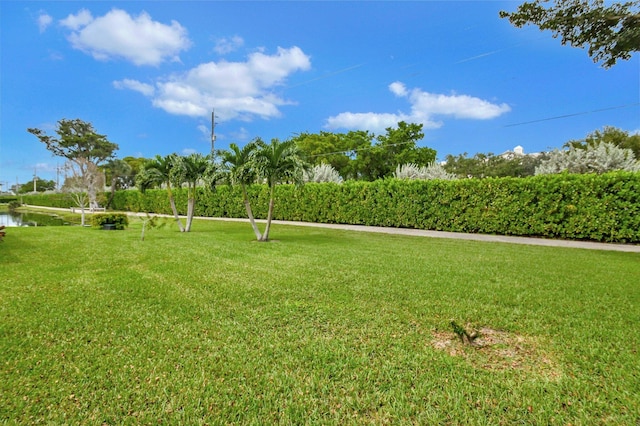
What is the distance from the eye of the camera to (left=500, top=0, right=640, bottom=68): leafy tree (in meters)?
5.77

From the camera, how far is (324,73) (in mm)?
23484

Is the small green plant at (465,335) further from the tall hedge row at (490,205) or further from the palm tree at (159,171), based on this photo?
the palm tree at (159,171)

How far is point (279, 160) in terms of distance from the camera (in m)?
9.45

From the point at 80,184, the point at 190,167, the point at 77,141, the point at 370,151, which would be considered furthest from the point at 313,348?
the point at 77,141

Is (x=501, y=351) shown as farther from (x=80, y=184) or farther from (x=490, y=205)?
(x=80, y=184)

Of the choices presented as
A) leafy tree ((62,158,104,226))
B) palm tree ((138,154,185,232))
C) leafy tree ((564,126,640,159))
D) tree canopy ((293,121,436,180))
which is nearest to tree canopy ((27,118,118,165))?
leafy tree ((62,158,104,226))

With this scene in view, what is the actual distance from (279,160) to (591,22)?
7401 mm

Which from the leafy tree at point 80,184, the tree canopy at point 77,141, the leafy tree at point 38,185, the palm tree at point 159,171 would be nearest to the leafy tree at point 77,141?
the tree canopy at point 77,141

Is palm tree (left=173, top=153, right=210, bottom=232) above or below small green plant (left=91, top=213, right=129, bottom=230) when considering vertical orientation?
above

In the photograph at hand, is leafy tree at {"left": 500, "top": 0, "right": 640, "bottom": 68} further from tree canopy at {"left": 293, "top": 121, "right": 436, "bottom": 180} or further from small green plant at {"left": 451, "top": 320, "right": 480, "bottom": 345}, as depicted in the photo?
tree canopy at {"left": 293, "top": 121, "right": 436, "bottom": 180}

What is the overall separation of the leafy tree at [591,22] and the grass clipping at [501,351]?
6080 mm

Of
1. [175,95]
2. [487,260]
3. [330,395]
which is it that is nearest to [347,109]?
[175,95]

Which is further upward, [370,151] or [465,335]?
[370,151]

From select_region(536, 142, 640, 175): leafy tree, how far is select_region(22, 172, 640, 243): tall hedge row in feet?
13.9
